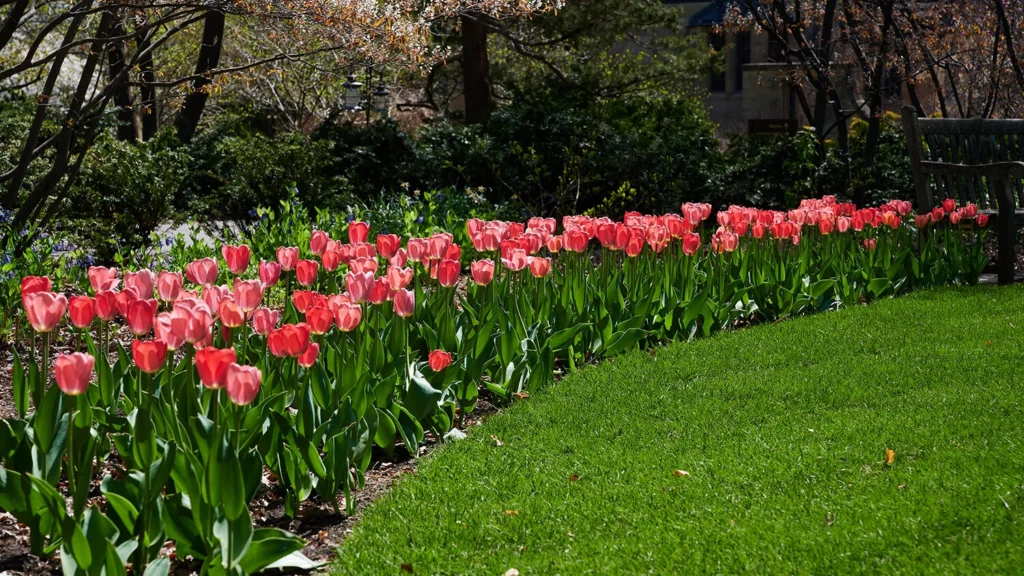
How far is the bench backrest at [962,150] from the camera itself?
811cm

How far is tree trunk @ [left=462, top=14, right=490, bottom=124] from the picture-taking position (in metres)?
15.7

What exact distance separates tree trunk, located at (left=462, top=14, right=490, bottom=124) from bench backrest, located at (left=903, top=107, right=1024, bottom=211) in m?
8.09

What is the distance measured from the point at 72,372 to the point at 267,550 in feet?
2.14

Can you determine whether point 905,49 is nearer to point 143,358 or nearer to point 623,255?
point 623,255

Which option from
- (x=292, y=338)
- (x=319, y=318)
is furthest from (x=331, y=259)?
(x=292, y=338)

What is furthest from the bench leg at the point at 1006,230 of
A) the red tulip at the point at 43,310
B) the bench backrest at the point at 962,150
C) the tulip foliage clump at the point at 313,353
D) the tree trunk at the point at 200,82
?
the tree trunk at the point at 200,82

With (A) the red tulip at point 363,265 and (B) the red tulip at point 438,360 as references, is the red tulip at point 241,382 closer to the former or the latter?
(B) the red tulip at point 438,360

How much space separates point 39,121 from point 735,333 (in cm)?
483

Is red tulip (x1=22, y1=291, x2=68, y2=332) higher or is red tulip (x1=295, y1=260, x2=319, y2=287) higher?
red tulip (x1=22, y1=291, x2=68, y2=332)

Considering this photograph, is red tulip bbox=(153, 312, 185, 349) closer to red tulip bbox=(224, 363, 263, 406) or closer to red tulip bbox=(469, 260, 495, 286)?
red tulip bbox=(224, 363, 263, 406)

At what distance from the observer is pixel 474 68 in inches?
617

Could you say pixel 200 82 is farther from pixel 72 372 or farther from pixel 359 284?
pixel 72 372

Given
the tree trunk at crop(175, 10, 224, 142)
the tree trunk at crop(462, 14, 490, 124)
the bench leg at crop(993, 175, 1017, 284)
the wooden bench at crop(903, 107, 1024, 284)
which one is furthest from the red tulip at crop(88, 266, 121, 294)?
the tree trunk at crop(462, 14, 490, 124)

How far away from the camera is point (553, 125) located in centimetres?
1196
